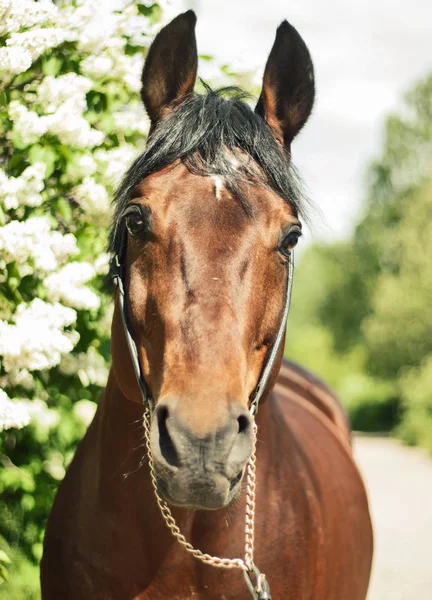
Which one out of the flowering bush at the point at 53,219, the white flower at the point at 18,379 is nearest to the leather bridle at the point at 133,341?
the flowering bush at the point at 53,219

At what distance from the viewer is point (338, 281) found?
37.8 m

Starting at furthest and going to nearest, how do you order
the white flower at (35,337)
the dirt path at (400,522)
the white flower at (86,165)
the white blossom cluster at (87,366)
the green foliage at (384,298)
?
the green foliage at (384,298)
the dirt path at (400,522)
the white blossom cluster at (87,366)
the white flower at (86,165)
the white flower at (35,337)

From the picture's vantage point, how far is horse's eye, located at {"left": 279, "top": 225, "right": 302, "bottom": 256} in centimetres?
230

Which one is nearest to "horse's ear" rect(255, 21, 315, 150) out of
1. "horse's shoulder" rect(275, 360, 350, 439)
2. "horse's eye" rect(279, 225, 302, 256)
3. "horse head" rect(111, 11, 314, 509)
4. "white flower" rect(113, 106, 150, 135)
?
"horse head" rect(111, 11, 314, 509)

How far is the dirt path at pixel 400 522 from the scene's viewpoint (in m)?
7.39

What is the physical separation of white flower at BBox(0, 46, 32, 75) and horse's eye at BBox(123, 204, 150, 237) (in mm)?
1112

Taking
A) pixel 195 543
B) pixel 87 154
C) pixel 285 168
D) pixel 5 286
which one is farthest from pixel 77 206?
pixel 195 543

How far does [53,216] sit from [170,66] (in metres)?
1.27

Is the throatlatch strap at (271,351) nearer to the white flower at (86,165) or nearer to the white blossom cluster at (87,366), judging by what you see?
the white flower at (86,165)

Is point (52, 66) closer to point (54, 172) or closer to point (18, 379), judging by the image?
point (54, 172)

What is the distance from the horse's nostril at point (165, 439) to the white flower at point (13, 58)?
1.82 meters

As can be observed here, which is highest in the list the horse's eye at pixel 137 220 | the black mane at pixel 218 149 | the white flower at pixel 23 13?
the white flower at pixel 23 13

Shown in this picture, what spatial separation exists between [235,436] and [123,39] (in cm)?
269

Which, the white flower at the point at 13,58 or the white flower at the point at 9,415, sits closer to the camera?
the white flower at the point at 9,415
